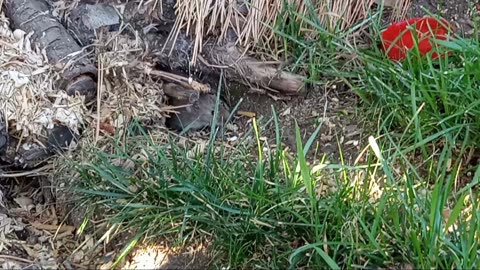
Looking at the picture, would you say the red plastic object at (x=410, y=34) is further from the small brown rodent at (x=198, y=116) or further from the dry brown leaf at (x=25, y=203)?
the dry brown leaf at (x=25, y=203)

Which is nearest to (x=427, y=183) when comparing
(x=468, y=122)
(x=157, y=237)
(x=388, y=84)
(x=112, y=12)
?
(x=468, y=122)

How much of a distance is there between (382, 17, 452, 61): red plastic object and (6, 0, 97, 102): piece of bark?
3.35 ft

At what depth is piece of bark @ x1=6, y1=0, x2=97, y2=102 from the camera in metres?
2.61

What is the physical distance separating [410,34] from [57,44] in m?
1.23

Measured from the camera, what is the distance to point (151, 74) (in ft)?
8.93

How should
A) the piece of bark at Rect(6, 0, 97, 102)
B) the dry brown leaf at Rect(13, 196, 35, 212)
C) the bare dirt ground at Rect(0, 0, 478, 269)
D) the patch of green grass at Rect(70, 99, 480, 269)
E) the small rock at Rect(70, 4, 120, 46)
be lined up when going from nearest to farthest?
the patch of green grass at Rect(70, 99, 480, 269) → the bare dirt ground at Rect(0, 0, 478, 269) → the dry brown leaf at Rect(13, 196, 35, 212) → the piece of bark at Rect(6, 0, 97, 102) → the small rock at Rect(70, 4, 120, 46)

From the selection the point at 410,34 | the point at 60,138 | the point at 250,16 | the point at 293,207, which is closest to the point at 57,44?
the point at 60,138

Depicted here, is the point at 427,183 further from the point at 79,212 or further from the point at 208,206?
the point at 79,212

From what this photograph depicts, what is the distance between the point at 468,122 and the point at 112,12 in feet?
4.45

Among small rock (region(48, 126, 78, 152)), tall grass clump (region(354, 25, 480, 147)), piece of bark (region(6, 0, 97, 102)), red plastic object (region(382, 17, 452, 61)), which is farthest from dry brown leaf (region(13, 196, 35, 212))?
red plastic object (region(382, 17, 452, 61))

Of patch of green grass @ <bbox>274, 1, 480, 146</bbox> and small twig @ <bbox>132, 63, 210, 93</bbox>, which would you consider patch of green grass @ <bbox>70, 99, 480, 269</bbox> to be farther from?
small twig @ <bbox>132, 63, 210, 93</bbox>

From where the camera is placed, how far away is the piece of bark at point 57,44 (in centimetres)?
261

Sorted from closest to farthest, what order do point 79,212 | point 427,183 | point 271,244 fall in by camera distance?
point 271,244
point 427,183
point 79,212

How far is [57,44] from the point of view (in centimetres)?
269
